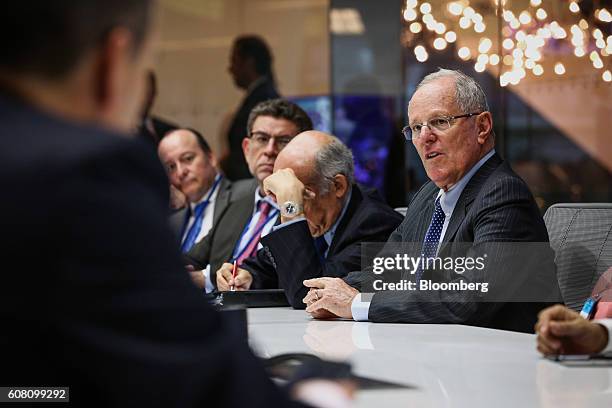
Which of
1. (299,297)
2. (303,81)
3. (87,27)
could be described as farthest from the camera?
(303,81)

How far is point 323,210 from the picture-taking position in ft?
10.7

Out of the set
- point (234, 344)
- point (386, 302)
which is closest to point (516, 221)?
point (386, 302)

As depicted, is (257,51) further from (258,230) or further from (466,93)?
(466,93)

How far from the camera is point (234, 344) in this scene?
0.76 metres

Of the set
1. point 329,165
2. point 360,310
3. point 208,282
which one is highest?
point 329,165

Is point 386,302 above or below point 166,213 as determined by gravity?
below

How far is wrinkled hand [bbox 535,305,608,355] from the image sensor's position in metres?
1.52

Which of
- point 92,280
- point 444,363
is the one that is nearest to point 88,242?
point 92,280

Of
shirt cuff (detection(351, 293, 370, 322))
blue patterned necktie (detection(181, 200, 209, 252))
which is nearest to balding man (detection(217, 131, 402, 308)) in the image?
shirt cuff (detection(351, 293, 370, 322))

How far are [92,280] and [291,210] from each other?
→ 236cm

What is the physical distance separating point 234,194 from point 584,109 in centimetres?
304

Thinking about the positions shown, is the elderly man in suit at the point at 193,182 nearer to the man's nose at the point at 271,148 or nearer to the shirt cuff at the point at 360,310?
the man's nose at the point at 271,148

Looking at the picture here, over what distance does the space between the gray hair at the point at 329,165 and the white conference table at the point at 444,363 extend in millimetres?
949

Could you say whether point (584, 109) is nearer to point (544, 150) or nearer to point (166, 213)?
point (544, 150)
